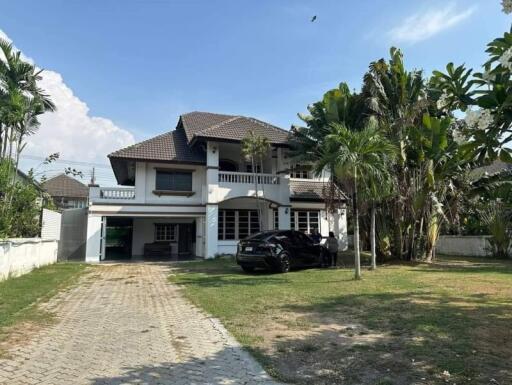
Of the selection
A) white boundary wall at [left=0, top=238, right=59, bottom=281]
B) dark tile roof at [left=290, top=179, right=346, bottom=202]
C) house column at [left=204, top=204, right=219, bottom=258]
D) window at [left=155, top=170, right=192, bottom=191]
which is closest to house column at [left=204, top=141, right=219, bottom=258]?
house column at [left=204, top=204, right=219, bottom=258]

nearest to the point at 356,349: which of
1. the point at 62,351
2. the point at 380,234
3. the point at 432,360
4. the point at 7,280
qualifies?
the point at 432,360

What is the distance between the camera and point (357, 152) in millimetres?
11703

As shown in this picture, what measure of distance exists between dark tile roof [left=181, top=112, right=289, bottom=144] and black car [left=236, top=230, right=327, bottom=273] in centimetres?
773

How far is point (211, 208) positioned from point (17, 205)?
881cm

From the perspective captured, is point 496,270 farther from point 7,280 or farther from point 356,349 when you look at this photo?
point 7,280

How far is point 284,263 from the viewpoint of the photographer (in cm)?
1452

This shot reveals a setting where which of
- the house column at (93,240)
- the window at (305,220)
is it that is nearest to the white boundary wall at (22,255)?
the house column at (93,240)

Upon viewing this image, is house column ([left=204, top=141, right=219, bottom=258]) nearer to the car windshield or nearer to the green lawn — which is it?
the car windshield

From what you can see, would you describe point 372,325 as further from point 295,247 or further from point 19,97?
point 19,97

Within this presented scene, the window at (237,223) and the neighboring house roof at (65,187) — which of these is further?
the neighboring house roof at (65,187)

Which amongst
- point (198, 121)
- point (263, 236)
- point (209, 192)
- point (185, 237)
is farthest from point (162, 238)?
point (263, 236)

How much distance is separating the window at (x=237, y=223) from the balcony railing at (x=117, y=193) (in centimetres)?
502

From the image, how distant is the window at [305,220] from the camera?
24.1 metres

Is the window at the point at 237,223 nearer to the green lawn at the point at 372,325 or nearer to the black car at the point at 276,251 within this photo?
the black car at the point at 276,251
